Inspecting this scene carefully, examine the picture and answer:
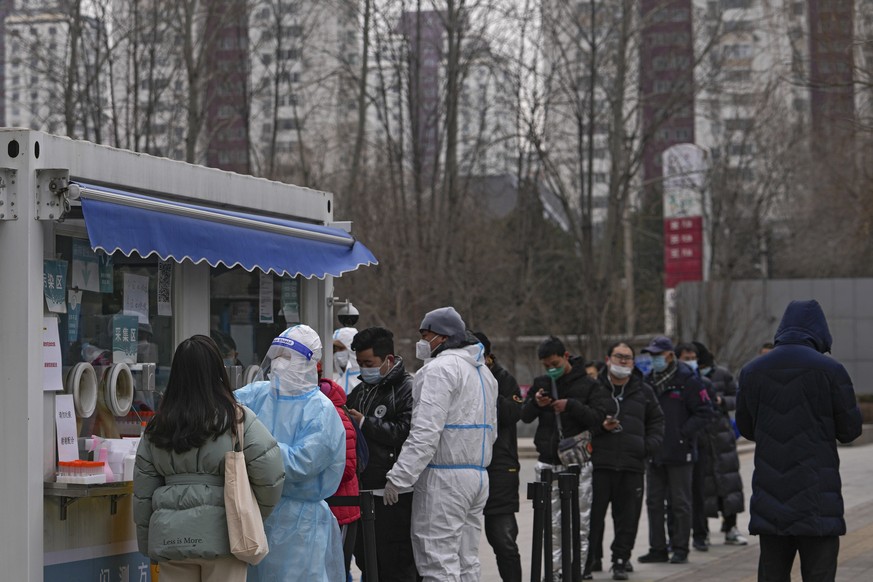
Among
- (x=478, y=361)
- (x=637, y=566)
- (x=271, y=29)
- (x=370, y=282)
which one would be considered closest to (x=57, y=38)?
(x=271, y=29)

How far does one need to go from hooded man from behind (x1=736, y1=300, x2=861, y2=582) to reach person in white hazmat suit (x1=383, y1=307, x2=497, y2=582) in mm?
1658

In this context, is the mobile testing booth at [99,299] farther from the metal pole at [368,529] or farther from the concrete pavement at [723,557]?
the concrete pavement at [723,557]

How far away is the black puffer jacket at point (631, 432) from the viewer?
37.7 feet

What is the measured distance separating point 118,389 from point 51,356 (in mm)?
662

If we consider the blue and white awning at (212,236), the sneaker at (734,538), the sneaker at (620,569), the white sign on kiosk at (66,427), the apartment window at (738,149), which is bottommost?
the sneaker at (734,538)

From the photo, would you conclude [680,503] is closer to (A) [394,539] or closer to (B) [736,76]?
(A) [394,539]

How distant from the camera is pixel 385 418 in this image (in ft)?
27.8

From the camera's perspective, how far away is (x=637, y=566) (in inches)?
484

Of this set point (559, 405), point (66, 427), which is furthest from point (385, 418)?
point (559, 405)

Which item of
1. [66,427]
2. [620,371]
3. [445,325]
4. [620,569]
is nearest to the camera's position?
[66,427]

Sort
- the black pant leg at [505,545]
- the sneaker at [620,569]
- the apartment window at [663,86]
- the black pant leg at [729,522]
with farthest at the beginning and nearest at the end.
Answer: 1. the apartment window at [663,86]
2. the black pant leg at [729,522]
3. the sneaker at [620,569]
4. the black pant leg at [505,545]

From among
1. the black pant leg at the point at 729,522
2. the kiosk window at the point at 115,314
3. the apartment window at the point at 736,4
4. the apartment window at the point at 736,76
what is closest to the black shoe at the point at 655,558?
the black pant leg at the point at 729,522

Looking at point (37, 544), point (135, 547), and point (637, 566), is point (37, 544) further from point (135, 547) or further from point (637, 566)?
point (637, 566)

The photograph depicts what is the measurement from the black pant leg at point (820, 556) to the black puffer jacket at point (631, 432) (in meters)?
3.84
